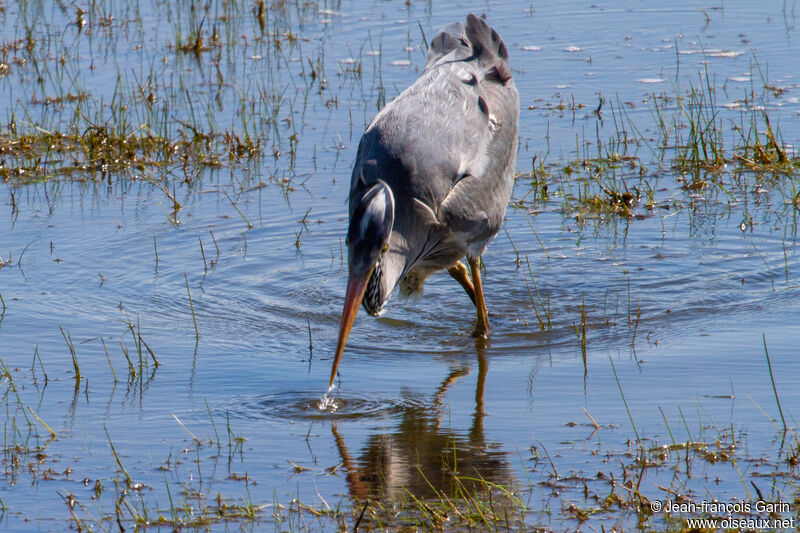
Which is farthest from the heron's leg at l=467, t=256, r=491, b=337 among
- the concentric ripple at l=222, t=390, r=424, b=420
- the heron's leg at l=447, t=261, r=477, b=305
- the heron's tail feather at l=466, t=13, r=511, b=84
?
the heron's tail feather at l=466, t=13, r=511, b=84

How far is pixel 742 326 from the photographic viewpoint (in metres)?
5.84

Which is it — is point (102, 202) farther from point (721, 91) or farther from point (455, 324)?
point (721, 91)

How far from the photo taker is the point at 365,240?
4.56 m

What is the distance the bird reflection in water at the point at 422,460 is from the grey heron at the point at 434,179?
40 centimetres

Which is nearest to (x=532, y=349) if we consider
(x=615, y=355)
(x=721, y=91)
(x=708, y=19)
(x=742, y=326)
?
(x=615, y=355)

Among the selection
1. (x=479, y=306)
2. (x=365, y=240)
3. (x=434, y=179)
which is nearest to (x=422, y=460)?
(x=365, y=240)

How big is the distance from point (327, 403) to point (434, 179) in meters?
1.23

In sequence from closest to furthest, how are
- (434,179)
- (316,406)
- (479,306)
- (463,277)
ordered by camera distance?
(316,406) < (434,179) < (479,306) < (463,277)

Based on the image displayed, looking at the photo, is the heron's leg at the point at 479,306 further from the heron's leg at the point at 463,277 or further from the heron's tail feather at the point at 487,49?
the heron's tail feather at the point at 487,49

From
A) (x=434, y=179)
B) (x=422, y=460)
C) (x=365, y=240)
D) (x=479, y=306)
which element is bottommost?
(x=422, y=460)

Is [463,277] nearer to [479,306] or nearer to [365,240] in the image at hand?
[479,306]

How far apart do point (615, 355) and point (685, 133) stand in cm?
386

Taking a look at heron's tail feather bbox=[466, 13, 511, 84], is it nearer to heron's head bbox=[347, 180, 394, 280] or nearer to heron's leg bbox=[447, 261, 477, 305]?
heron's leg bbox=[447, 261, 477, 305]

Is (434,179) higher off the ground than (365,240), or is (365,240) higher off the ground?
(434,179)
